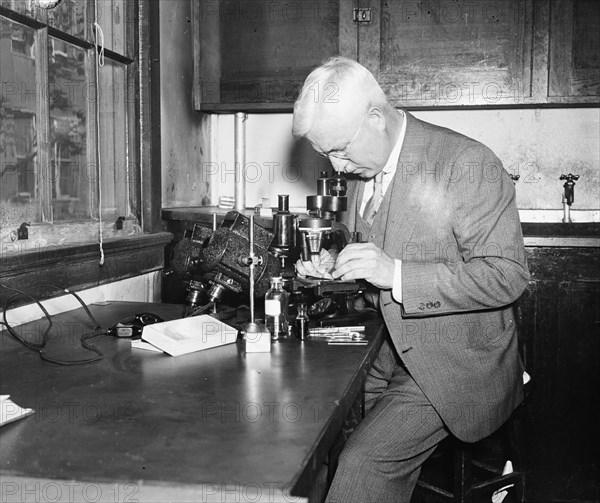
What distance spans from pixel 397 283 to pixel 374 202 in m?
0.49

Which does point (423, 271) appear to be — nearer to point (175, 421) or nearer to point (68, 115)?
point (175, 421)

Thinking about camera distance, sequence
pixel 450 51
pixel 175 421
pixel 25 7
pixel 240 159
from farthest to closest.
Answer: pixel 240 159
pixel 450 51
pixel 25 7
pixel 175 421

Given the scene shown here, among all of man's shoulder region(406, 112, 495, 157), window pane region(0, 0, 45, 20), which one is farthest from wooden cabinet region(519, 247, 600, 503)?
window pane region(0, 0, 45, 20)

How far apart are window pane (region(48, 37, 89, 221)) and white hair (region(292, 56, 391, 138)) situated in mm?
1083

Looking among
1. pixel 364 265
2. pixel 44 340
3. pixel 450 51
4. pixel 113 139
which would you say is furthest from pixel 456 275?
pixel 450 51

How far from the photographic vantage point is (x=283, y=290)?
2.01 m

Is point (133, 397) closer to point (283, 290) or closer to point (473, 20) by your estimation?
point (283, 290)

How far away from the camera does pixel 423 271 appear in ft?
6.51

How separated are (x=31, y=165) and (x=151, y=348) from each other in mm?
1046

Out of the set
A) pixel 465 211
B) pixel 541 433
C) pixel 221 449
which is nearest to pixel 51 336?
pixel 221 449

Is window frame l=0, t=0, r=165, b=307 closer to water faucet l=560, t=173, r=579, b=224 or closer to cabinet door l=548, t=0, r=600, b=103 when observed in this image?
cabinet door l=548, t=0, r=600, b=103

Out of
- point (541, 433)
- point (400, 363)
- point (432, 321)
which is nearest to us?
point (432, 321)

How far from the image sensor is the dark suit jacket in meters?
1.99

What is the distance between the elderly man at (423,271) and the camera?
1.96m
